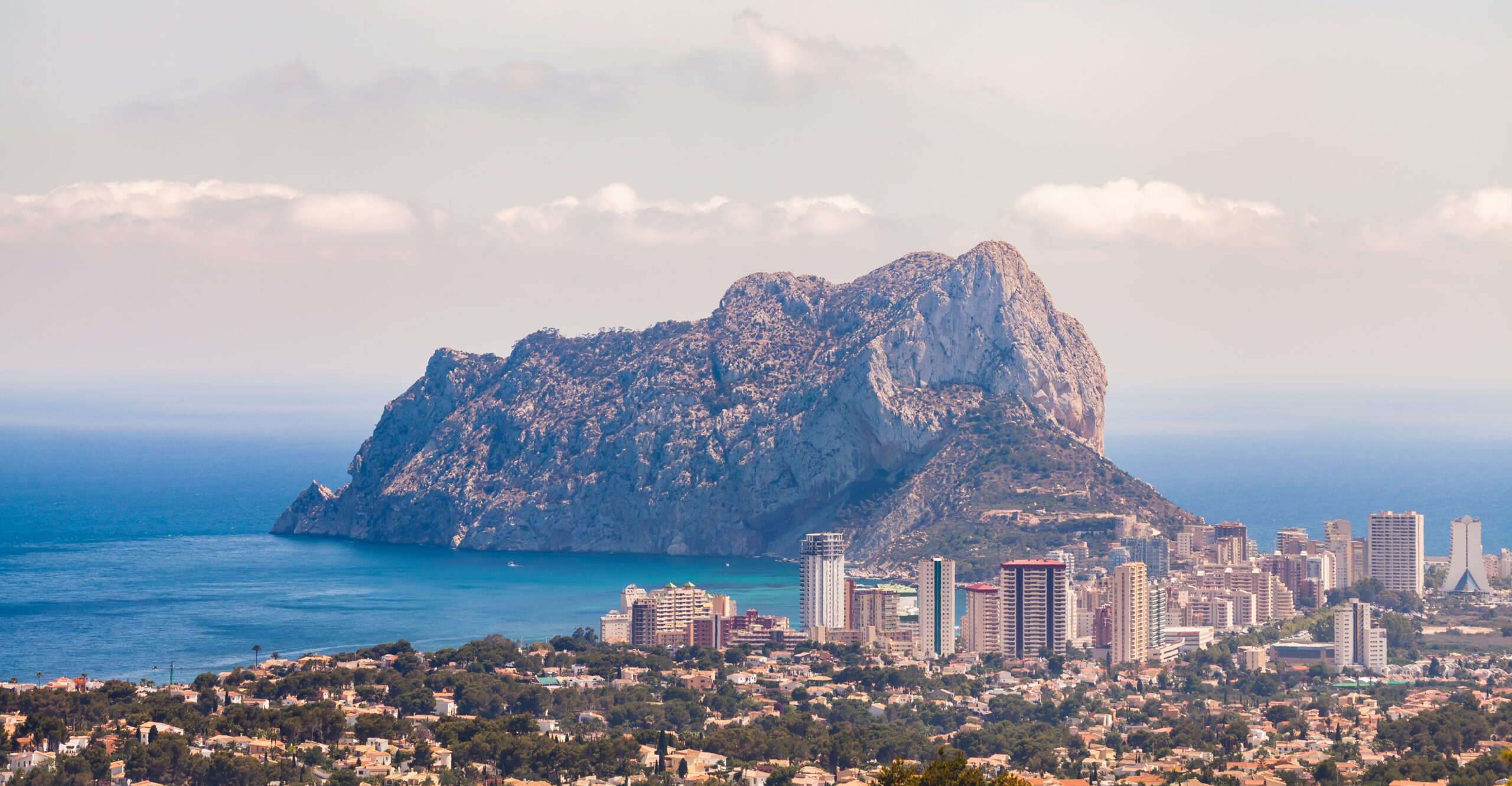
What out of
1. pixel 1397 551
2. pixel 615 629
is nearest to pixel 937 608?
pixel 615 629

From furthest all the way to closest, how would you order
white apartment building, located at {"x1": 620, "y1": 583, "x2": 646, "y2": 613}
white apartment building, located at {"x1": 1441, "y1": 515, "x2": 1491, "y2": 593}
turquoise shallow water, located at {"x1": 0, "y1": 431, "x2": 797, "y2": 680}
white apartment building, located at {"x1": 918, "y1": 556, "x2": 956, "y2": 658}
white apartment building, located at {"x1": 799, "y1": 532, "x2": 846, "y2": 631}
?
white apartment building, located at {"x1": 1441, "y1": 515, "x2": 1491, "y2": 593} < white apartment building, located at {"x1": 799, "y1": 532, "x2": 846, "y2": 631} < white apartment building, located at {"x1": 620, "y1": 583, "x2": 646, "y2": 613} < white apartment building, located at {"x1": 918, "y1": 556, "x2": 956, "y2": 658} < turquoise shallow water, located at {"x1": 0, "y1": 431, "x2": 797, "y2": 680}

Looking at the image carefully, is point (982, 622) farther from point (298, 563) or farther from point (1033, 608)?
point (298, 563)

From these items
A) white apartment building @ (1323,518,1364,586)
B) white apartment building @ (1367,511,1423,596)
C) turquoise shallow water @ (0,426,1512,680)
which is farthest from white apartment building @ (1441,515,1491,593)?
turquoise shallow water @ (0,426,1512,680)

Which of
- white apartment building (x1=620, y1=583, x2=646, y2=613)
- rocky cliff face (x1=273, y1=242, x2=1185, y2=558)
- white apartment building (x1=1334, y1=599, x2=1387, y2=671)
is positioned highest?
rocky cliff face (x1=273, y1=242, x2=1185, y2=558)

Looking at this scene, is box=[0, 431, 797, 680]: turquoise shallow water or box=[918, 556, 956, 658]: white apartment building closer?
box=[0, 431, 797, 680]: turquoise shallow water

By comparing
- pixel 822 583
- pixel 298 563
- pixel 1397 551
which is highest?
pixel 1397 551

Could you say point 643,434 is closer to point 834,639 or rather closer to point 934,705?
point 834,639

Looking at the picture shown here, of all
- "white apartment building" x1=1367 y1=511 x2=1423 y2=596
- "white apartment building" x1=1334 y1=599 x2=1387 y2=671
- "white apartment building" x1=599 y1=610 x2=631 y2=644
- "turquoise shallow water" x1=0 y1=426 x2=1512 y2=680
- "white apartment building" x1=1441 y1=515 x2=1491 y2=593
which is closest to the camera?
"white apartment building" x1=1334 y1=599 x2=1387 y2=671

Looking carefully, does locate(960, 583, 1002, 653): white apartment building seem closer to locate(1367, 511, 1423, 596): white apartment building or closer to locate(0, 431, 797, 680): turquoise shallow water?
locate(0, 431, 797, 680): turquoise shallow water
